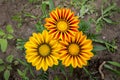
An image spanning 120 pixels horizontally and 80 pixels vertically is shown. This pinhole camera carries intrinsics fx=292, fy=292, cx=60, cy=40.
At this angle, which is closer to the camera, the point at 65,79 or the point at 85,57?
the point at 85,57

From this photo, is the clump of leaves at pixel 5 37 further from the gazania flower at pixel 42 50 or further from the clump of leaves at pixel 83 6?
the clump of leaves at pixel 83 6

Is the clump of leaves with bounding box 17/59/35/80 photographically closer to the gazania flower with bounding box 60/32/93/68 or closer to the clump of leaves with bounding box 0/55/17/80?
the clump of leaves with bounding box 0/55/17/80

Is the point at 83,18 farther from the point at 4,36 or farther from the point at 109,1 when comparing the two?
the point at 4,36

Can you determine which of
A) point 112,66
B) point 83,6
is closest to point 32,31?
point 83,6

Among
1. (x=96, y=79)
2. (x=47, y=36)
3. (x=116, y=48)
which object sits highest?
(x=47, y=36)

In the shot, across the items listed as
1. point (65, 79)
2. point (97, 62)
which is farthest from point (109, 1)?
point (65, 79)

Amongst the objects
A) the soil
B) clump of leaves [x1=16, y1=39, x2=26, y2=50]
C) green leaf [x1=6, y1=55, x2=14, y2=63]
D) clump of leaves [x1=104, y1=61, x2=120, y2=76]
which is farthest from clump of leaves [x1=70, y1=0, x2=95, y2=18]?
green leaf [x1=6, y1=55, x2=14, y2=63]

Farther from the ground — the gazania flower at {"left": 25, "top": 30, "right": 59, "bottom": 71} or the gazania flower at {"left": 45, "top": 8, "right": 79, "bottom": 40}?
the gazania flower at {"left": 45, "top": 8, "right": 79, "bottom": 40}
